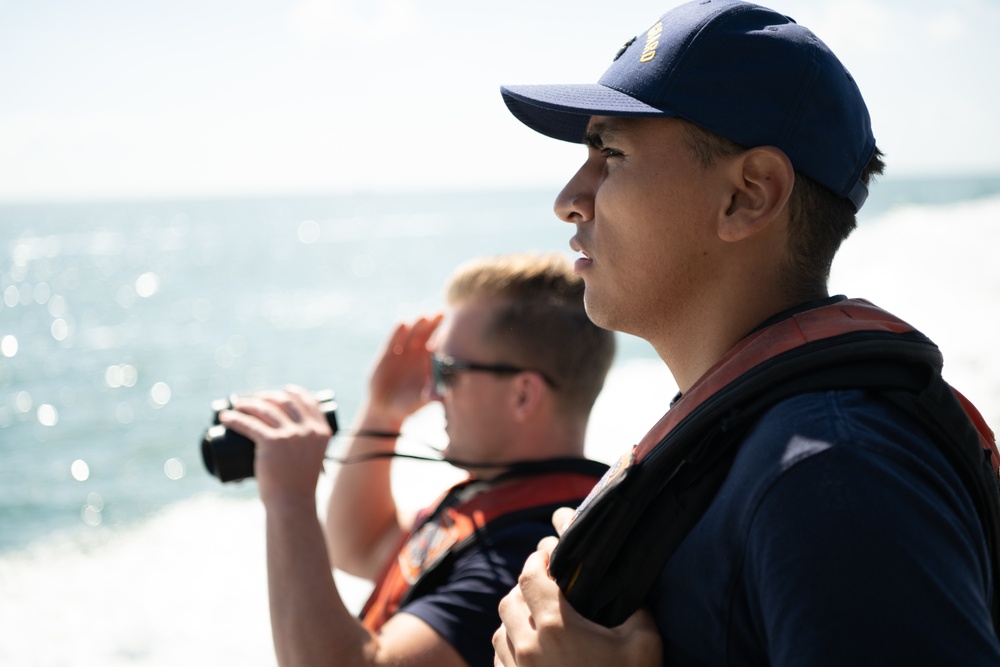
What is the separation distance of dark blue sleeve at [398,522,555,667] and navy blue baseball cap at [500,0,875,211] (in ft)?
4.10

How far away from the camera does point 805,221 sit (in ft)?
4.47

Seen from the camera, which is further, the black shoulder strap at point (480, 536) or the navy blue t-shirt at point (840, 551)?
the black shoulder strap at point (480, 536)

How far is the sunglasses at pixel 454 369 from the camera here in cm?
279

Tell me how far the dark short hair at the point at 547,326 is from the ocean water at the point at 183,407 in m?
0.45

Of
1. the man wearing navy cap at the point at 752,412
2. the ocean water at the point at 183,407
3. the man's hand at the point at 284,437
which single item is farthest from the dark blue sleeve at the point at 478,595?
the man wearing navy cap at the point at 752,412

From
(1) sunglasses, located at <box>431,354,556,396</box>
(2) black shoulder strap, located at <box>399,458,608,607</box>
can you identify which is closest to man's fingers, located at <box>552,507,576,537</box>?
(2) black shoulder strap, located at <box>399,458,608,607</box>

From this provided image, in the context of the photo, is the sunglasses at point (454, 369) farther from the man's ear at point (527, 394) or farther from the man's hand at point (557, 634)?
the man's hand at point (557, 634)

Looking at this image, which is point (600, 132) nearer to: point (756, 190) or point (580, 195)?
point (580, 195)

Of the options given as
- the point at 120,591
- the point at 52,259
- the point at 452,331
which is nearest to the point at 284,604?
the point at 452,331

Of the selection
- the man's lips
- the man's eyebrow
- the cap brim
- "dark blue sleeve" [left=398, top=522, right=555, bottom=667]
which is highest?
the cap brim

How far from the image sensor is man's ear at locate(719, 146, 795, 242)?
1.30 metres

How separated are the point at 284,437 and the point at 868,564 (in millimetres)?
1657

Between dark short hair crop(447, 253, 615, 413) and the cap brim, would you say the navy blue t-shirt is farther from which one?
dark short hair crop(447, 253, 615, 413)

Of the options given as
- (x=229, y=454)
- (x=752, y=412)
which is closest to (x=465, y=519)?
(x=229, y=454)
